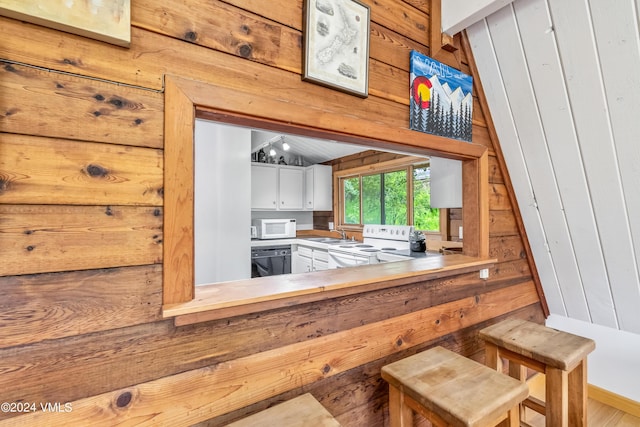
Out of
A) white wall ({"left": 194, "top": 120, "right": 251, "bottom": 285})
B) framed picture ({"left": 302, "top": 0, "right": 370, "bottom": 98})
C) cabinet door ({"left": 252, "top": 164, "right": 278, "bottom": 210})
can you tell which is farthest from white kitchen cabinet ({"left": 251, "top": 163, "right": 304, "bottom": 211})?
framed picture ({"left": 302, "top": 0, "right": 370, "bottom": 98})

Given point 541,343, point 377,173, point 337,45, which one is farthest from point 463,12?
point 377,173

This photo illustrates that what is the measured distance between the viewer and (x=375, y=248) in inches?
137

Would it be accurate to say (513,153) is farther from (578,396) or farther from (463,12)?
(578,396)

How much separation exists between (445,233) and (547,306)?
102 cm

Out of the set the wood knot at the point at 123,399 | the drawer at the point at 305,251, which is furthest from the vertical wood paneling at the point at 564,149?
the drawer at the point at 305,251

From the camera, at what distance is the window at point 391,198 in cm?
342

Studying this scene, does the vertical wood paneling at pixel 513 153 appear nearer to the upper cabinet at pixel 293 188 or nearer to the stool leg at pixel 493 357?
the stool leg at pixel 493 357

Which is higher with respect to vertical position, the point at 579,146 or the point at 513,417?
the point at 579,146

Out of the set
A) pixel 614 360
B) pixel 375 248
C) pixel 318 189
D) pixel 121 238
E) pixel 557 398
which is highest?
pixel 318 189

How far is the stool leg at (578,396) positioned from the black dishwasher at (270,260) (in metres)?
3.35

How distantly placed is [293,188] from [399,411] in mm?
4147

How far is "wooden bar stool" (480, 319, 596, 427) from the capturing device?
131 cm

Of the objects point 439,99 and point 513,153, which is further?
point 513,153

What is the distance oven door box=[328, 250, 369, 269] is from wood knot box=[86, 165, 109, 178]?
2489 millimetres
